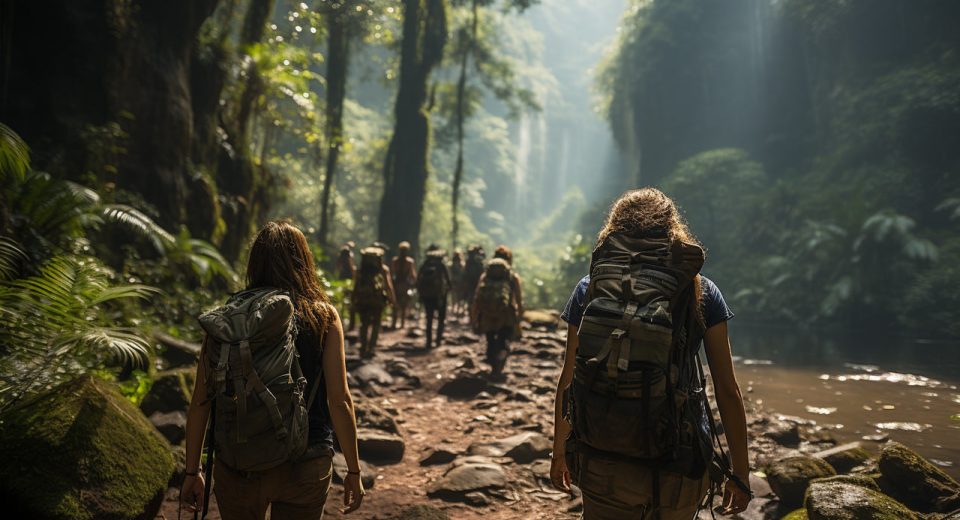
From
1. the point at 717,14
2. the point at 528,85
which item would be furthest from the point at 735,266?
the point at 528,85

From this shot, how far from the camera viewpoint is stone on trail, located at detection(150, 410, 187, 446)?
506 cm

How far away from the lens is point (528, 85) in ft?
313

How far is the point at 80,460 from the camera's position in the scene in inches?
133

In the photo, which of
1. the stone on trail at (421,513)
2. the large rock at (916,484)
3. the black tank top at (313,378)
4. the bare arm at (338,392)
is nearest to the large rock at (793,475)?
the large rock at (916,484)

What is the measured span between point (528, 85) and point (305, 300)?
3836 inches

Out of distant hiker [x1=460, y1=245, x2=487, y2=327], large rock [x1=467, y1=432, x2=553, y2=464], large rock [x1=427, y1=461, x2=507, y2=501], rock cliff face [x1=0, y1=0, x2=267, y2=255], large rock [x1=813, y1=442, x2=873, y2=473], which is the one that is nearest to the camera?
large rock [x1=427, y1=461, x2=507, y2=501]

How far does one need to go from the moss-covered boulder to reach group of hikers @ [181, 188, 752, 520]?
49.1 inches

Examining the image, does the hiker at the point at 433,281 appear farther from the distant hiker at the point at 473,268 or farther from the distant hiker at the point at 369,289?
the distant hiker at the point at 473,268

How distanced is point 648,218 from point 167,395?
190 inches

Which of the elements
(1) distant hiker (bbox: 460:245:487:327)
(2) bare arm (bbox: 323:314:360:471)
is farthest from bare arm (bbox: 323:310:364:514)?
(1) distant hiker (bbox: 460:245:487:327)

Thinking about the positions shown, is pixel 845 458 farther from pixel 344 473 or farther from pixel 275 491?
pixel 275 491

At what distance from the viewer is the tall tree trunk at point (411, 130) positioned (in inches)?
926

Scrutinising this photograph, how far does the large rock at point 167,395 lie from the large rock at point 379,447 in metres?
1.72

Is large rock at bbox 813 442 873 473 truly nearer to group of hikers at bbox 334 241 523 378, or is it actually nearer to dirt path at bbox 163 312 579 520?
dirt path at bbox 163 312 579 520
